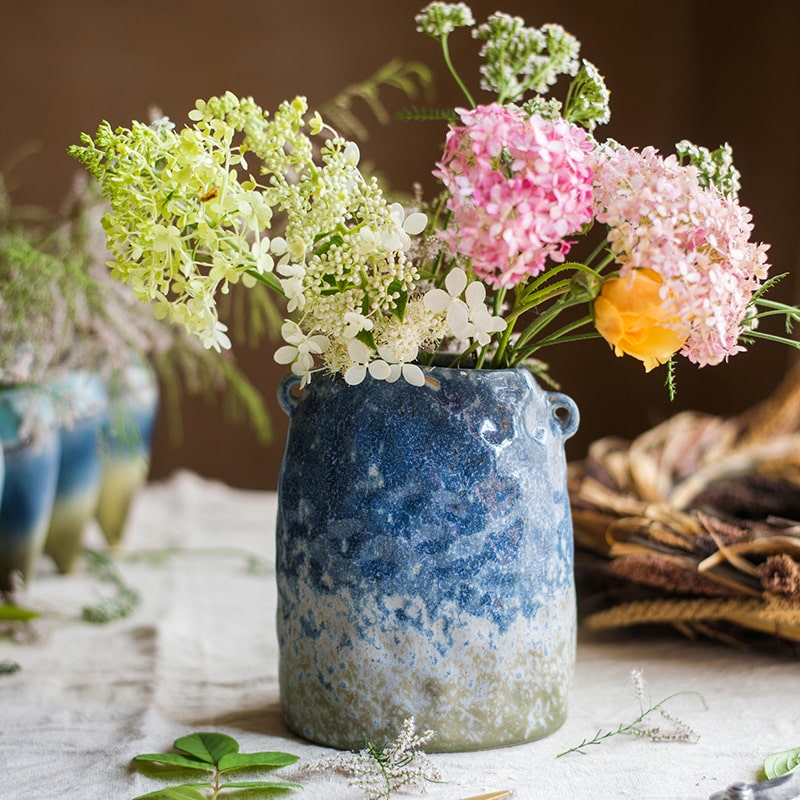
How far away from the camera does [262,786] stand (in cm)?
59

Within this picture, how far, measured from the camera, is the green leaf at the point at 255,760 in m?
0.61

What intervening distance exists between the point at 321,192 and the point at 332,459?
171mm

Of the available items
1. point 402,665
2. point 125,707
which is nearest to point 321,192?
point 402,665

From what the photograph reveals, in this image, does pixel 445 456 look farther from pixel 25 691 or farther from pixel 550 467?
pixel 25 691

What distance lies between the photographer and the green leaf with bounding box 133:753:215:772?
0.62 metres

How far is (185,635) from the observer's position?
0.94 m

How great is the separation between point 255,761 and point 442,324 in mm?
294

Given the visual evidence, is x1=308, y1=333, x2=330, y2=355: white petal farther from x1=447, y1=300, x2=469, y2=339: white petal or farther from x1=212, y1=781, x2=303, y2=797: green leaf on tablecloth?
x1=212, y1=781, x2=303, y2=797: green leaf on tablecloth

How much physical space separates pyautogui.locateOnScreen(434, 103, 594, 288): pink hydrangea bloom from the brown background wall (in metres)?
1.47

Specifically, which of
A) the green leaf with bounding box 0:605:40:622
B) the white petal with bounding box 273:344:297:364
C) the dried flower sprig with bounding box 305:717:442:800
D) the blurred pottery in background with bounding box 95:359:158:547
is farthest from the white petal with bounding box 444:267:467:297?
the blurred pottery in background with bounding box 95:359:158:547

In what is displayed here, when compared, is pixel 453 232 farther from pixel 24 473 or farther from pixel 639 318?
pixel 24 473

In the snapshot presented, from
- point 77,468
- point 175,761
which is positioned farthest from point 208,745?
point 77,468

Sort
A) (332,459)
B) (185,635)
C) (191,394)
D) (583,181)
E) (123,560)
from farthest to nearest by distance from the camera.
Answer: (191,394)
(123,560)
(185,635)
(332,459)
(583,181)

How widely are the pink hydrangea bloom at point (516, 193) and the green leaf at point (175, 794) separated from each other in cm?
34
